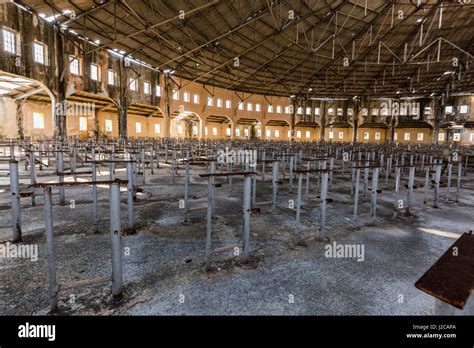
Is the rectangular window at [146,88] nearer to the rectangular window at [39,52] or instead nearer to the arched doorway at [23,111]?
the arched doorway at [23,111]

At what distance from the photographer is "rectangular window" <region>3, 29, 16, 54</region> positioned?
12883 mm

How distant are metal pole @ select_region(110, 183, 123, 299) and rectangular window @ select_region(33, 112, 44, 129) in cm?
2587

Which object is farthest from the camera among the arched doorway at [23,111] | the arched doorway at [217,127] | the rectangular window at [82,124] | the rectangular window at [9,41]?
the arched doorway at [217,127]

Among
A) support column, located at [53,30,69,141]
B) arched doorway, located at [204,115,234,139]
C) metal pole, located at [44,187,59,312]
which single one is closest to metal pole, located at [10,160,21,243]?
metal pole, located at [44,187,59,312]

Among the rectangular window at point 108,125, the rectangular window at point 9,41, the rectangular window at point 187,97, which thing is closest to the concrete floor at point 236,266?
the rectangular window at point 9,41

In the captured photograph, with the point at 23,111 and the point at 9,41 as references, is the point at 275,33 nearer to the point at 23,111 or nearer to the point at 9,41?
the point at 9,41

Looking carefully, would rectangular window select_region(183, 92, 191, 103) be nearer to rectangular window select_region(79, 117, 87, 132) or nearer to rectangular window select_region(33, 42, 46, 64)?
rectangular window select_region(79, 117, 87, 132)

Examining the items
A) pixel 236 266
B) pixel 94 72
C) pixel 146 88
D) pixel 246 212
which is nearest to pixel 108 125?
pixel 146 88

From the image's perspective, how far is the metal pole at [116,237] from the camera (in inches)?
107

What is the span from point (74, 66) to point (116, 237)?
1943cm

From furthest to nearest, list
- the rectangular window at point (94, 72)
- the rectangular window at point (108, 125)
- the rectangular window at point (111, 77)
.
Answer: the rectangular window at point (108, 125) < the rectangular window at point (111, 77) < the rectangular window at point (94, 72)

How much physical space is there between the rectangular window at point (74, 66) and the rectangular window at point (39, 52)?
2022 millimetres

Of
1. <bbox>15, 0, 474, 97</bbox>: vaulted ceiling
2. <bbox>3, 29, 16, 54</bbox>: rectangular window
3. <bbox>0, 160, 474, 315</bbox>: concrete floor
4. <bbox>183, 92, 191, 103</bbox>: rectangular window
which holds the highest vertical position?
<bbox>15, 0, 474, 97</bbox>: vaulted ceiling
